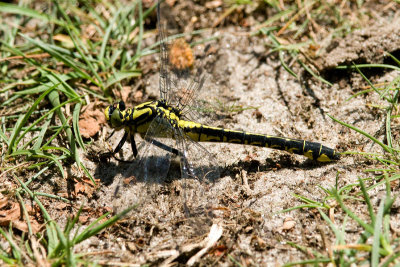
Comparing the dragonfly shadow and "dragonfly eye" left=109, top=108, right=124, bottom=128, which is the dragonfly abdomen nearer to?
the dragonfly shadow

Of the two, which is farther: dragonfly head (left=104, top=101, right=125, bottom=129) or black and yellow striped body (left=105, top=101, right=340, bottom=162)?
dragonfly head (left=104, top=101, right=125, bottom=129)

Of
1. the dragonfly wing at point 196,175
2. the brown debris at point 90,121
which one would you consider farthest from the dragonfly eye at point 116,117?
the dragonfly wing at point 196,175

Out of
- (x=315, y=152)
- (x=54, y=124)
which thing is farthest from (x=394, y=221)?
A: (x=54, y=124)

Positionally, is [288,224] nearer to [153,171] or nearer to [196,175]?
[196,175]

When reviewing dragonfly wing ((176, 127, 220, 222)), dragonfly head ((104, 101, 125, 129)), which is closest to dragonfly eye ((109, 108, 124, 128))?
dragonfly head ((104, 101, 125, 129))

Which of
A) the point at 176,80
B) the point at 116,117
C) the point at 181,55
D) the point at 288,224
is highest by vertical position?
the point at 181,55

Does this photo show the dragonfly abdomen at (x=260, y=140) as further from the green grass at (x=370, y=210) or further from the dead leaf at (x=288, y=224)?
the dead leaf at (x=288, y=224)

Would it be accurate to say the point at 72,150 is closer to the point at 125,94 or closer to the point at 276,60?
the point at 125,94

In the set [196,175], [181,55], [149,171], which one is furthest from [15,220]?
[181,55]

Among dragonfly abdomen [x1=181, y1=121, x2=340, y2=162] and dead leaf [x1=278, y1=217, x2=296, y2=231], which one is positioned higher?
dragonfly abdomen [x1=181, y1=121, x2=340, y2=162]
